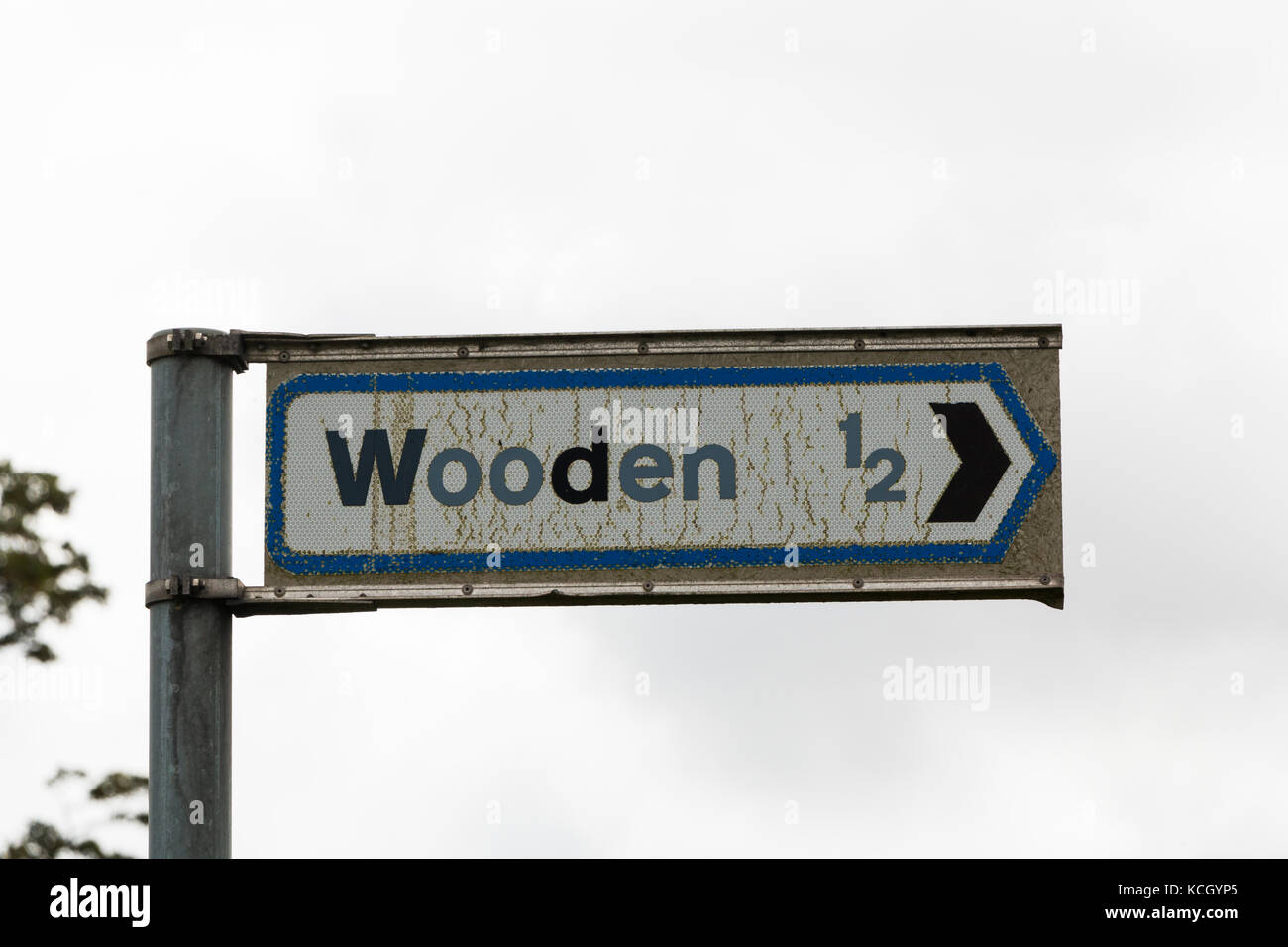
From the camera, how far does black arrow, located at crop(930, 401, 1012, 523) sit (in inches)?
316

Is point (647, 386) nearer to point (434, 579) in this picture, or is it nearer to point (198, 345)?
point (434, 579)

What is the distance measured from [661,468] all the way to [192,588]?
1.86 metres

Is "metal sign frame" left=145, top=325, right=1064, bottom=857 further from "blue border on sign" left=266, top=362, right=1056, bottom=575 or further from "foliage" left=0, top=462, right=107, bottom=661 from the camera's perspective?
"foliage" left=0, top=462, right=107, bottom=661

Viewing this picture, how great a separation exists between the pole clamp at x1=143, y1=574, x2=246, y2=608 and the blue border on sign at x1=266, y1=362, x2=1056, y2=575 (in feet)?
0.82

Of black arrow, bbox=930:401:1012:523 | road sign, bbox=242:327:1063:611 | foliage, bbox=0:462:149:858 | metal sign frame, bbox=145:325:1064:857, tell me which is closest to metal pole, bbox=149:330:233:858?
metal sign frame, bbox=145:325:1064:857

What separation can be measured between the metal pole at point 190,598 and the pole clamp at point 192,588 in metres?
0.01

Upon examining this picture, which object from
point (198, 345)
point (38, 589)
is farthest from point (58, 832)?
point (198, 345)

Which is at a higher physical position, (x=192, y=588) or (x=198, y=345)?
(x=198, y=345)

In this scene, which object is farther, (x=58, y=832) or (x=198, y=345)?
(x=58, y=832)

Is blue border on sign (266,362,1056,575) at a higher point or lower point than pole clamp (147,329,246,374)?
lower

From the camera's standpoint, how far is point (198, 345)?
8031 mm

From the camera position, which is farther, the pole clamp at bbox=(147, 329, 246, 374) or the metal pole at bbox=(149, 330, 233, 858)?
the pole clamp at bbox=(147, 329, 246, 374)
